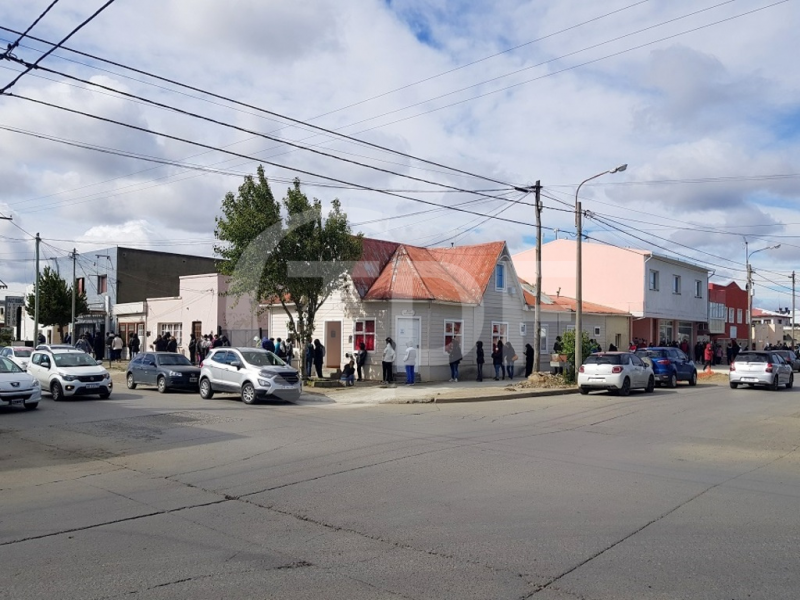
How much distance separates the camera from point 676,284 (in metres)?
48.8

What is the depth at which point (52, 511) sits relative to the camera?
7691 millimetres

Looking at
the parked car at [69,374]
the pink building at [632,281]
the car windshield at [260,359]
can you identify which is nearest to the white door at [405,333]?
the car windshield at [260,359]

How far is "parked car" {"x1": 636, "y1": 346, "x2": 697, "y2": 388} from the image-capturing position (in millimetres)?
26578

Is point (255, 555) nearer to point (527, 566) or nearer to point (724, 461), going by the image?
point (527, 566)

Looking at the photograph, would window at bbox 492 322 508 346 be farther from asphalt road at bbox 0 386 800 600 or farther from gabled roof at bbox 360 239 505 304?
asphalt road at bbox 0 386 800 600

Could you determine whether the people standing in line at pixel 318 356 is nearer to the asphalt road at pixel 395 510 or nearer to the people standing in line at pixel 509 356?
the people standing in line at pixel 509 356

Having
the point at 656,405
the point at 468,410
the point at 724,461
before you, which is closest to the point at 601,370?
the point at 656,405

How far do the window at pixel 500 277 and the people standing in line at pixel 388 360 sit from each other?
24.5ft

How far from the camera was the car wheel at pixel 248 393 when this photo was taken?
19.1 m

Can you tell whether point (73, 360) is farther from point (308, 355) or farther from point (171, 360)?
point (308, 355)

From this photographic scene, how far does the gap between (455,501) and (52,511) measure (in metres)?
4.49

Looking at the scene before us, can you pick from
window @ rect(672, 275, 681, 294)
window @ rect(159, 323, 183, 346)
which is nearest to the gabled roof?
window @ rect(159, 323, 183, 346)

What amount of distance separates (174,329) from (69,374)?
2036 centimetres

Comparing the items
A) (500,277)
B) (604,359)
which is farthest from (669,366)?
(500,277)
